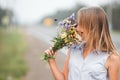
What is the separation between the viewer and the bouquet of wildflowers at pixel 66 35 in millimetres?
4344

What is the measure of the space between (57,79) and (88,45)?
44 cm

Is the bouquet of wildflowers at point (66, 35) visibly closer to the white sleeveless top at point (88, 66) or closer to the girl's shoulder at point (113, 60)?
the white sleeveless top at point (88, 66)

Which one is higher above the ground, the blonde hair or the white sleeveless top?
the blonde hair

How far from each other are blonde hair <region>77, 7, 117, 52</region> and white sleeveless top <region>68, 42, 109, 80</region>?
0.07 metres

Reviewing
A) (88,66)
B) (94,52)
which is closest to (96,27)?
(94,52)

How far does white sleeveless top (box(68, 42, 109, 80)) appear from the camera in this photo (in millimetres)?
4086

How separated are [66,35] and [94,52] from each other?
0.35 metres

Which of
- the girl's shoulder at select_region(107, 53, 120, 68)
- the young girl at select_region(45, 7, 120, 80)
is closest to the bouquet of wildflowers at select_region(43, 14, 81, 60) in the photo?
the young girl at select_region(45, 7, 120, 80)

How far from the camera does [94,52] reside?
13.7ft

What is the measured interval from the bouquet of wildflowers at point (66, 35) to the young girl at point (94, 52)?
0.38ft

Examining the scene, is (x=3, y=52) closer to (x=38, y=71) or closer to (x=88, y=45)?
(x=38, y=71)

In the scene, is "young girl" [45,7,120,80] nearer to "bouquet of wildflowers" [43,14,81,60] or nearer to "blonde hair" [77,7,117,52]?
"blonde hair" [77,7,117,52]

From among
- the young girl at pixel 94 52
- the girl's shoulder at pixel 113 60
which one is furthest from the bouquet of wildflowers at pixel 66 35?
the girl's shoulder at pixel 113 60

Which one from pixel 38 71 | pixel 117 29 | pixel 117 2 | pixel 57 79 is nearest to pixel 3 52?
pixel 38 71
